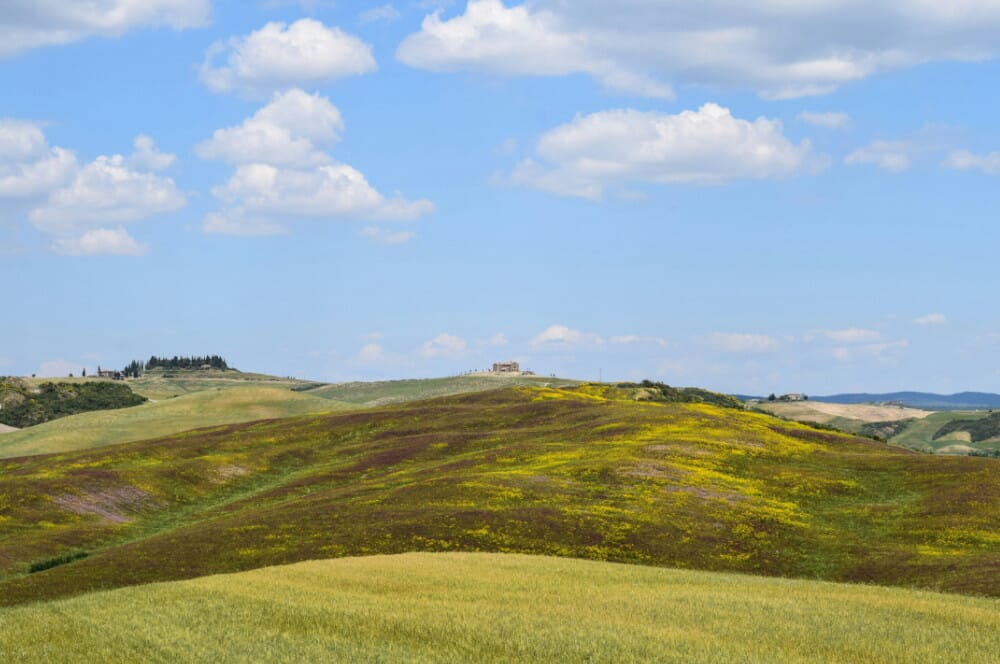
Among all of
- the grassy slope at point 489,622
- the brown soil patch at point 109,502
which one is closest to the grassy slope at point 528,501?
the brown soil patch at point 109,502

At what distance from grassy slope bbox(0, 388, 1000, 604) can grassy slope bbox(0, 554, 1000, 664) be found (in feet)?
59.2

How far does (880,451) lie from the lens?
120 metres

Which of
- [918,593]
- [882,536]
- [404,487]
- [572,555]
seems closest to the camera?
[918,593]

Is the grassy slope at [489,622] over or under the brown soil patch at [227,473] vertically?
over

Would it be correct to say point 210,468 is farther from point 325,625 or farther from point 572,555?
point 325,625

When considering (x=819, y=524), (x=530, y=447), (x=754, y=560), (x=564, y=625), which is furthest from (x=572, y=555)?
(x=530, y=447)

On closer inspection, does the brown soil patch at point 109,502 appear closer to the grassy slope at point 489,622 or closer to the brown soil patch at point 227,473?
the brown soil patch at point 227,473

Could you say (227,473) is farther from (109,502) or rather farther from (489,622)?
(489,622)

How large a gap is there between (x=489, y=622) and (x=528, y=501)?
48385 mm

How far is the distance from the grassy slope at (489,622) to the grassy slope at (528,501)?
711 inches

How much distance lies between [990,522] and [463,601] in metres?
53.4

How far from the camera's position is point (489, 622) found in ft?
113

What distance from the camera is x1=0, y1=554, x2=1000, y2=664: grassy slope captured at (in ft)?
98.7

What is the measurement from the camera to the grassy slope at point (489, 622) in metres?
30.1
